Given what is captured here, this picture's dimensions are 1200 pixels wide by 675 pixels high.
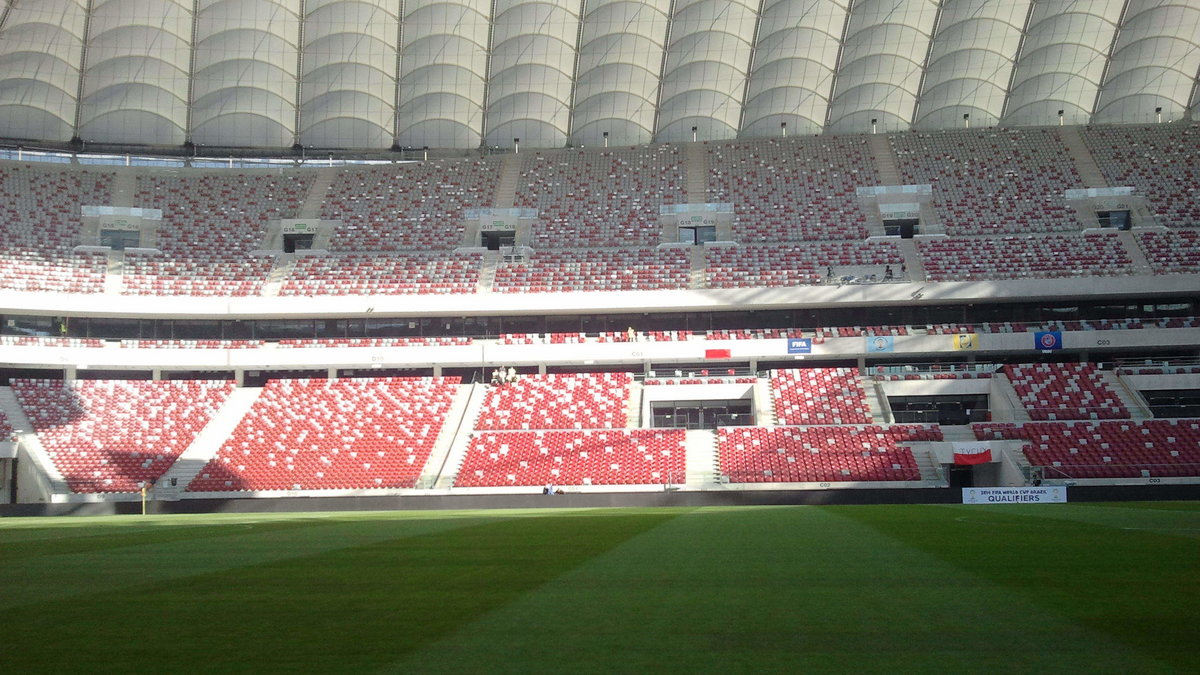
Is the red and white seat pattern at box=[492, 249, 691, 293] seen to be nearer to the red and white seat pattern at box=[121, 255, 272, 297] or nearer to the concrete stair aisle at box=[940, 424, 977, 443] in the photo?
the red and white seat pattern at box=[121, 255, 272, 297]

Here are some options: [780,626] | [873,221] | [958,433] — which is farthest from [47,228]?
[780,626]

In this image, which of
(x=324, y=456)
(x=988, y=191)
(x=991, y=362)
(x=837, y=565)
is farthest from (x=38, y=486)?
(x=988, y=191)

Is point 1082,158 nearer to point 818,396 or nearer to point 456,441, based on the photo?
point 818,396

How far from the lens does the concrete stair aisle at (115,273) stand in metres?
59.1

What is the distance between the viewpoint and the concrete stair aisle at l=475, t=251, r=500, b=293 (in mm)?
61125

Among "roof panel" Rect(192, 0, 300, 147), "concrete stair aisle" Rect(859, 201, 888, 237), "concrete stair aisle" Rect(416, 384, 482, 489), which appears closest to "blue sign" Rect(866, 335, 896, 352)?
"concrete stair aisle" Rect(859, 201, 888, 237)

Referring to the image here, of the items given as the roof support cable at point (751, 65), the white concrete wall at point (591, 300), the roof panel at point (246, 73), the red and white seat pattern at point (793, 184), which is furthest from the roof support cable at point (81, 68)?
the red and white seat pattern at point (793, 184)

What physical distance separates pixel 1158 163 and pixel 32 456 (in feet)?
226

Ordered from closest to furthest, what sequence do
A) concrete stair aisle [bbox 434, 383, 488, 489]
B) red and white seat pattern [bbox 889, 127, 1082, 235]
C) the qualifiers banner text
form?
1. the qualifiers banner text
2. concrete stair aisle [bbox 434, 383, 488, 489]
3. red and white seat pattern [bbox 889, 127, 1082, 235]

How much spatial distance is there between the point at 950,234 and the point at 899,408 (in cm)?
1423

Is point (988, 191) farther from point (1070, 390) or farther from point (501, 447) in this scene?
point (501, 447)

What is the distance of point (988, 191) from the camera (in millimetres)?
66000

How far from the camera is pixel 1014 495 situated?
118ft

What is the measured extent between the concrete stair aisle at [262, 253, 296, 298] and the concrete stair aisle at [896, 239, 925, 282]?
123 feet
